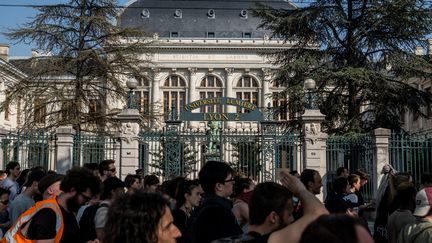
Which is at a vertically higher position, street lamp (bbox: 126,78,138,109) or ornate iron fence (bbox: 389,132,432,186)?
street lamp (bbox: 126,78,138,109)

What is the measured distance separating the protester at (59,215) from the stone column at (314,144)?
38.0 feet

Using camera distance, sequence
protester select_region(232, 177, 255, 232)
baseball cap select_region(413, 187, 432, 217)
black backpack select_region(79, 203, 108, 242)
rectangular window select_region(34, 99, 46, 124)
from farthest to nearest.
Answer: rectangular window select_region(34, 99, 46, 124) < protester select_region(232, 177, 255, 232) < black backpack select_region(79, 203, 108, 242) < baseball cap select_region(413, 187, 432, 217)

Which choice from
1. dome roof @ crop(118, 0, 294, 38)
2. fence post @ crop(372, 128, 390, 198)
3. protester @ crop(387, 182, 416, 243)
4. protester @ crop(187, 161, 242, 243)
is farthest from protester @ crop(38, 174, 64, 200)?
dome roof @ crop(118, 0, 294, 38)

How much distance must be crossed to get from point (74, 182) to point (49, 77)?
71.5 feet

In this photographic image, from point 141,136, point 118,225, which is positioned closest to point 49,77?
point 141,136

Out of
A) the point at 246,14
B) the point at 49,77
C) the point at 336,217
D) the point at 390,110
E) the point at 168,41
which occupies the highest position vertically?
the point at 246,14

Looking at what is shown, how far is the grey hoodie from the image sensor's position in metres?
3.75

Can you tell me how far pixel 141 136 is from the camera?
52.3 feet

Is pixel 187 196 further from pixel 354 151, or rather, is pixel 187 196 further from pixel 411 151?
pixel 354 151

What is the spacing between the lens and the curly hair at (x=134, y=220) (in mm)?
2543

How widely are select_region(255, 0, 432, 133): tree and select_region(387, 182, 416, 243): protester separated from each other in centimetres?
1512

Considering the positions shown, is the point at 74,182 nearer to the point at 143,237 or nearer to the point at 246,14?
the point at 143,237

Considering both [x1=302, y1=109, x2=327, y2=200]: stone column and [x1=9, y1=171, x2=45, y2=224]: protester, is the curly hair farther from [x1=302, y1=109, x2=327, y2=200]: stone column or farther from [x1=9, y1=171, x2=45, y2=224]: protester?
[x1=302, y1=109, x2=327, y2=200]: stone column

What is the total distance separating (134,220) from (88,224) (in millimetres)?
2176
